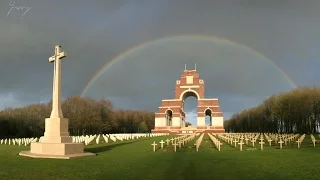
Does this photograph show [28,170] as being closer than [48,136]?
Yes

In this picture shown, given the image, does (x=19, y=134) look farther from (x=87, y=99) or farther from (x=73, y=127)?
(x=87, y=99)

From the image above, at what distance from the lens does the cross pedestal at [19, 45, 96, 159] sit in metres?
15.6

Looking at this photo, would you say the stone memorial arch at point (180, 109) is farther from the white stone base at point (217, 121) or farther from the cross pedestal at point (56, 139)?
the cross pedestal at point (56, 139)

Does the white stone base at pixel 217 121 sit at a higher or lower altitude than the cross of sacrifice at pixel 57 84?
lower

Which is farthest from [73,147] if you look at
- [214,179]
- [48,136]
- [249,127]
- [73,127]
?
[249,127]

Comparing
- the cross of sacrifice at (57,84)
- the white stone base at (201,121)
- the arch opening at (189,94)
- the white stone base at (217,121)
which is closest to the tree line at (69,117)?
the arch opening at (189,94)

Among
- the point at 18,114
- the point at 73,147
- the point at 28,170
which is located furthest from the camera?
the point at 18,114

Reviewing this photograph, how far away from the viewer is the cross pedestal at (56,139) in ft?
51.2

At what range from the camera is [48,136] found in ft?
54.6

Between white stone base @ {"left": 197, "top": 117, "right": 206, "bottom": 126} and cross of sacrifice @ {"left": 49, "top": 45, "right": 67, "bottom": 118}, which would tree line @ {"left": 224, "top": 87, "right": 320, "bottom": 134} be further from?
cross of sacrifice @ {"left": 49, "top": 45, "right": 67, "bottom": 118}

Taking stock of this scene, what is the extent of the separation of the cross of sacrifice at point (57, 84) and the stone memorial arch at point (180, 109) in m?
53.8

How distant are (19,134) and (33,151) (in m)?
47.2

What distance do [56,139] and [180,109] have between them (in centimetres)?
6182

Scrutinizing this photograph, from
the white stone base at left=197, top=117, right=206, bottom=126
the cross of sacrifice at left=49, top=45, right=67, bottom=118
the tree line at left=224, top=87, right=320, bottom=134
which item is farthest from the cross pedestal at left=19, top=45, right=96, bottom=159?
the white stone base at left=197, top=117, right=206, bottom=126
